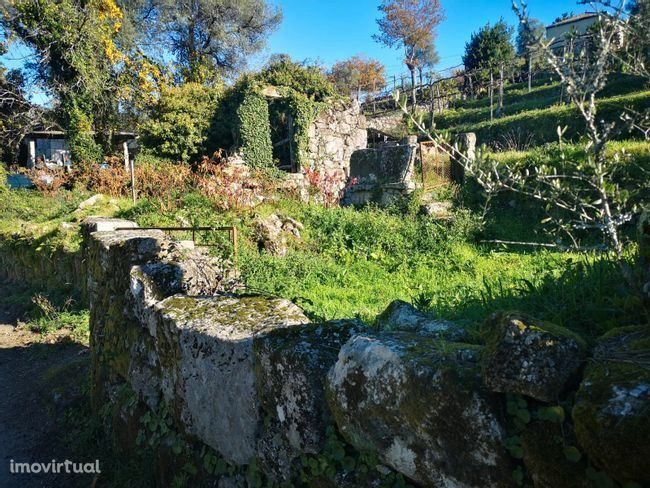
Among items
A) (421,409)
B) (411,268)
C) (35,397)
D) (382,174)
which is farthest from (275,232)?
(421,409)

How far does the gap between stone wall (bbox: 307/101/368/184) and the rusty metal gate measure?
6000mm

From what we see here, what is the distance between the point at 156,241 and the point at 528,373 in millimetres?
3228

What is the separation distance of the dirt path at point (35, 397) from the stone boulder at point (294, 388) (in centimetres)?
232

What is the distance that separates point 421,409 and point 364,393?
25 cm

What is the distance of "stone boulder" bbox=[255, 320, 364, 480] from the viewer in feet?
6.40

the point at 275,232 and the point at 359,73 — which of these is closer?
the point at 275,232

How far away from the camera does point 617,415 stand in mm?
1077

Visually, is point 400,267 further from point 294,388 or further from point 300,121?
point 300,121

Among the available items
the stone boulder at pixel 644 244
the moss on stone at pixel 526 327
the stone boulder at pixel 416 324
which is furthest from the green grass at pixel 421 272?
the moss on stone at pixel 526 327

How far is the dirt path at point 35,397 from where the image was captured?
158 inches

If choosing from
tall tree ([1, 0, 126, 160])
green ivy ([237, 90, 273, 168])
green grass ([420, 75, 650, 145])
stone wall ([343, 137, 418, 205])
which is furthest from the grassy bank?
tall tree ([1, 0, 126, 160])

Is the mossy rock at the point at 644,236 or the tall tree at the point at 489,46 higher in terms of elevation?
the tall tree at the point at 489,46

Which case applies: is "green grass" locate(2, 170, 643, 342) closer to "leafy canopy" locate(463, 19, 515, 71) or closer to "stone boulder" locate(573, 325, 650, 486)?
"stone boulder" locate(573, 325, 650, 486)

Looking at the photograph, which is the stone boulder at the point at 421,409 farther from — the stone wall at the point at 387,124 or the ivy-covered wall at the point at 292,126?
the stone wall at the point at 387,124
